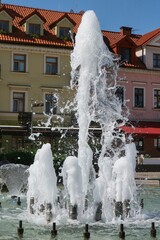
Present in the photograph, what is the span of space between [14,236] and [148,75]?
33.1 metres

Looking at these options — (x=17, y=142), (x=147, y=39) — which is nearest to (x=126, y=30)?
(x=147, y=39)

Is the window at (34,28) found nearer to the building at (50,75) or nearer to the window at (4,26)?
the building at (50,75)

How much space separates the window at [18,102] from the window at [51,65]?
295 cm

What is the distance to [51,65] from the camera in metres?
38.3

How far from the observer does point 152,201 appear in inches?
682

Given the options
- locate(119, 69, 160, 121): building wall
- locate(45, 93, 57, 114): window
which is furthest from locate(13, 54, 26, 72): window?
locate(119, 69, 160, 121): building wall

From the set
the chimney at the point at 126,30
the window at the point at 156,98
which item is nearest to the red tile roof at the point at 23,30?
the chimney at the point at 126,30

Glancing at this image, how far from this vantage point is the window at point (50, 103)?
37.6 meters

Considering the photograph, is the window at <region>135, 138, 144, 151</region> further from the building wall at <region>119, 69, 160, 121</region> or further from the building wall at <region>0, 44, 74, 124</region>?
the building wall at <region>0, 44, 74, 124</region>

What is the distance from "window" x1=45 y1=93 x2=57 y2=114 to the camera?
3759 centimetres

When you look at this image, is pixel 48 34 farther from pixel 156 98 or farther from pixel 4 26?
pixel 156 98

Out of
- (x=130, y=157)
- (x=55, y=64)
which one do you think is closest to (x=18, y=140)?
(x=55, y=64)

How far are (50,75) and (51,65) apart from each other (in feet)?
2.75

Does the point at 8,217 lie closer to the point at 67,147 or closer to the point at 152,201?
the point at 152,201
